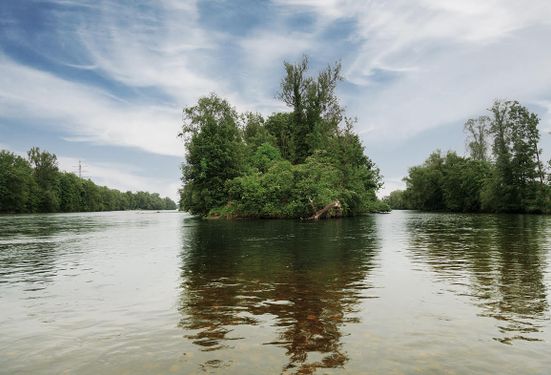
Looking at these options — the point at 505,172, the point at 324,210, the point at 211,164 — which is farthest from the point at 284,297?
the point at 505,172

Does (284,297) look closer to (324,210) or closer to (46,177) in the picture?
(324,210)

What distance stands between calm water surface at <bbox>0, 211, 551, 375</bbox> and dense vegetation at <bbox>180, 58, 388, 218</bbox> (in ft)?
134

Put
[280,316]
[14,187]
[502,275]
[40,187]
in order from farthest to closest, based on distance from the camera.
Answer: [40,187] < [14,187] < [502,275] < [280,316]

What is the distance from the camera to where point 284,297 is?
32.8 ft

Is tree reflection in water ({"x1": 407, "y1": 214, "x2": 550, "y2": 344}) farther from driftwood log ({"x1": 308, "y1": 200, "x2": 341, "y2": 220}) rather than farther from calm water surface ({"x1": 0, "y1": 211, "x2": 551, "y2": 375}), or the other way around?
driftwood log ({"x1": 308, "y1": 200, "x2": 341, "y2": 220})

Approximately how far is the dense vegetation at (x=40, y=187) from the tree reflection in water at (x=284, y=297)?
118m

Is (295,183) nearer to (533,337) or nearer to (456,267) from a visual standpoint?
(456,267)

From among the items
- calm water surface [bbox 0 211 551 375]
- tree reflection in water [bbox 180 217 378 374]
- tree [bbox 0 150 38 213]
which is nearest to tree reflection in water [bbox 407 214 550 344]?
calm water surface [bbox 0 211 551 375]

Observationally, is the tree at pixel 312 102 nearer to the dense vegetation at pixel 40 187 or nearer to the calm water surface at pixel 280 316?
A: the calm water surface at pixel 280 316

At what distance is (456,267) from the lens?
14.1 meters

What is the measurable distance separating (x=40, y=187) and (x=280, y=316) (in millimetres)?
147453

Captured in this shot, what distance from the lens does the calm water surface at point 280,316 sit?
19.3 feet

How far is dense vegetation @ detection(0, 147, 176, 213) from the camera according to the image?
113625 mm

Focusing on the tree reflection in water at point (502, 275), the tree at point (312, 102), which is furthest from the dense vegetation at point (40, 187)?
the tree reflection in water at point (502, 275)
